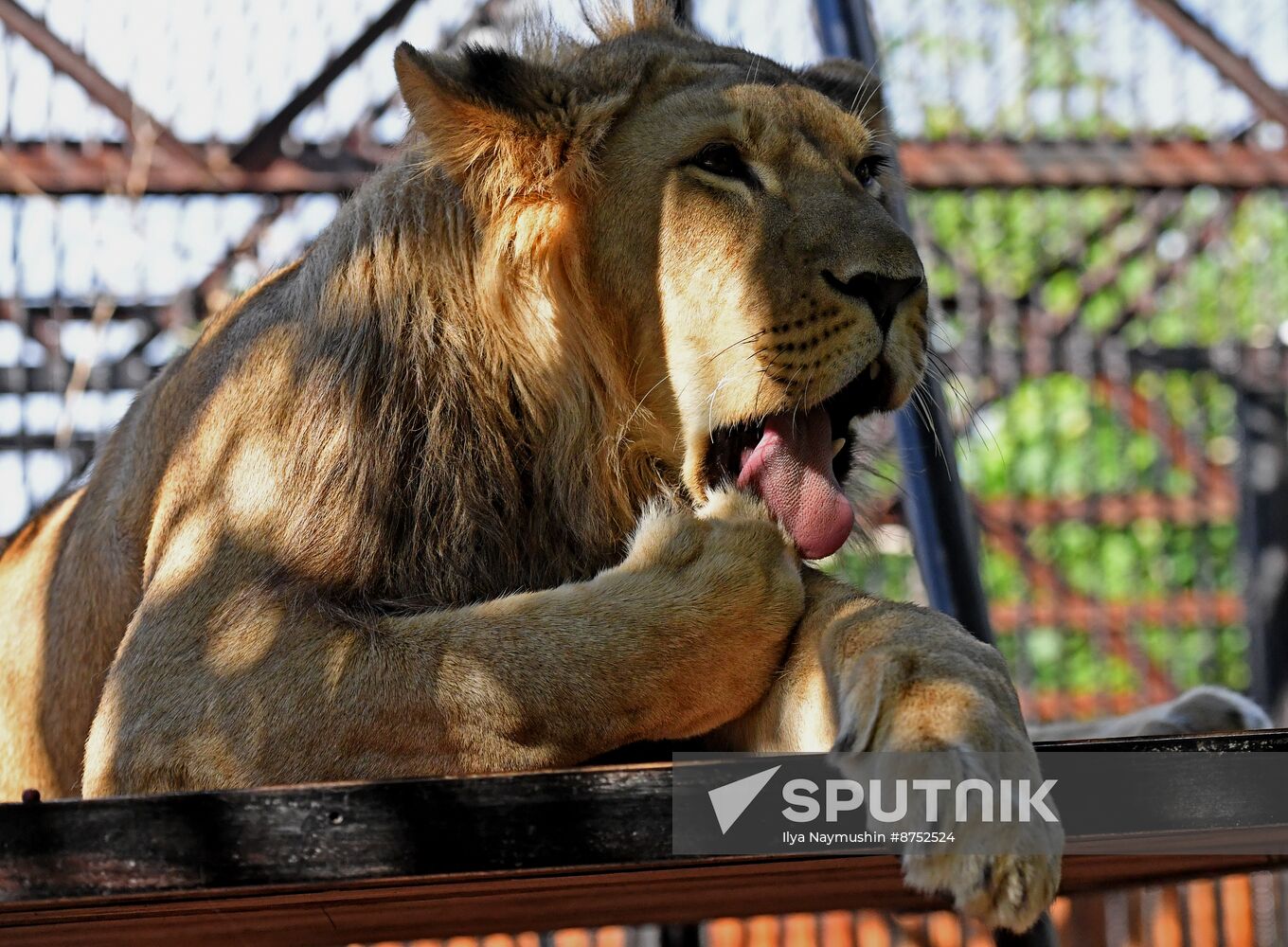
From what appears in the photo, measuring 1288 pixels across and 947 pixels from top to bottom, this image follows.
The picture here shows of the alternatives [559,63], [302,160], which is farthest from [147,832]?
[302,160]

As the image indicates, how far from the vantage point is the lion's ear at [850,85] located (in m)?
3.19

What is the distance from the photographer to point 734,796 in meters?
1.45

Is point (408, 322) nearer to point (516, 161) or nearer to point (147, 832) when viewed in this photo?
point (516, 161)

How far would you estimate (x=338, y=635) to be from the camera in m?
2.12

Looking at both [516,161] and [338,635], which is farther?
[516,161]

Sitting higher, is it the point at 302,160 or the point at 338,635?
the point at 302,160

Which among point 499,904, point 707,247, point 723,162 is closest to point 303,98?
point 723,162

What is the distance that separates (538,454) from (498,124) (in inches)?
22.7

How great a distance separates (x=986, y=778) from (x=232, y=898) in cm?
80

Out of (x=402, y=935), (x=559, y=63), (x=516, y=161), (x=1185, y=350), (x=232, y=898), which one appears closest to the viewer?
(x=232, y=898)

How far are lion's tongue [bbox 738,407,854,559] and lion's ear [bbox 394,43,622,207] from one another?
1.93ft

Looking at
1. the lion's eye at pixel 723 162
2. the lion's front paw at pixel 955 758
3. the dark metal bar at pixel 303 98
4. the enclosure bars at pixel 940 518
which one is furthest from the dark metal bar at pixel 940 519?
the dark metal bar at pixel 303 98

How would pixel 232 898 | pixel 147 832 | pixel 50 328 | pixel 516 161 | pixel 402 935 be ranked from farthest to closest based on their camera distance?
pixel 50 328, pixel 516 161, pixel 402 935, pixel 232 898, pixel 147 832

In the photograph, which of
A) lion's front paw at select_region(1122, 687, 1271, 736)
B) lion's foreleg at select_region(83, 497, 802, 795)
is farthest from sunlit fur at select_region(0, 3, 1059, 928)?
lion's front paw at select_region(1122, 687, 1271, 736)
